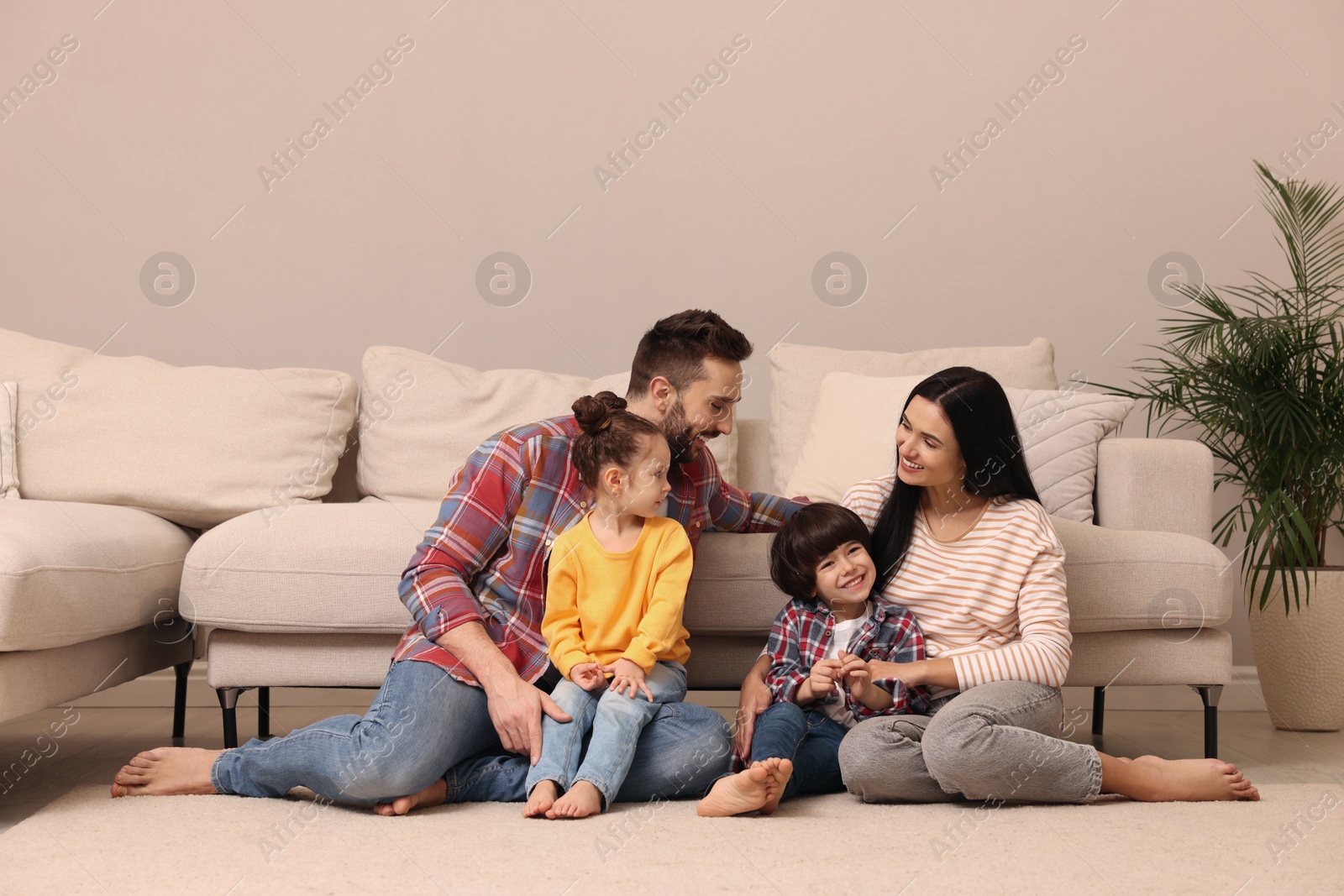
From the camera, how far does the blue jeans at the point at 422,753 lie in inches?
58.4

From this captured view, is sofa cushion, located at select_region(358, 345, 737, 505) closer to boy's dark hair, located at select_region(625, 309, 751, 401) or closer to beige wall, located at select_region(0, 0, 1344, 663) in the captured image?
beige wall, located at select_region(0, 0, 1344, 663)

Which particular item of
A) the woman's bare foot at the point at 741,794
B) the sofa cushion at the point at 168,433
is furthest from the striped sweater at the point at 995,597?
the sofa cushion at the point at 168,433

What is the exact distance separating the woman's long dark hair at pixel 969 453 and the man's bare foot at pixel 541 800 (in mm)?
635

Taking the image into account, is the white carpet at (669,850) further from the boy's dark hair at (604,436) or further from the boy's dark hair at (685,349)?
the boy's dark hair at (685,349)

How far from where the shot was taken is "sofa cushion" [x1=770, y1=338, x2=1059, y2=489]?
8.20 feet

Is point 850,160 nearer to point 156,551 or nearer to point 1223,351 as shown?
point 1223,351

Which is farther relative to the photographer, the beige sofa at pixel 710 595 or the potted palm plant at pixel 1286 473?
the potted palm plant at pixel 1286 473

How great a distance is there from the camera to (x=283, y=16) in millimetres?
3020

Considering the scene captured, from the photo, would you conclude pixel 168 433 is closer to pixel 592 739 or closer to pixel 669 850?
pixel 592 739

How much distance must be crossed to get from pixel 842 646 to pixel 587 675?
43 centimetres

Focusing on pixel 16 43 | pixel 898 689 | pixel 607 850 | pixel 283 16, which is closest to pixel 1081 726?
pixel 898 689

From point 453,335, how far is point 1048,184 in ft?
5.85

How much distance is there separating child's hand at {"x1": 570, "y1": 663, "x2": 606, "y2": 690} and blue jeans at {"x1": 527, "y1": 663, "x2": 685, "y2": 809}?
13 mm

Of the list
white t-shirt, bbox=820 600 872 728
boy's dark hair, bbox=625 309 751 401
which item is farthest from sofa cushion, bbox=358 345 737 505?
white t-shirt, bbox=820 600 872 728
